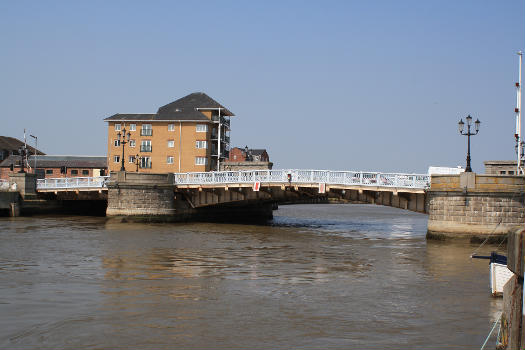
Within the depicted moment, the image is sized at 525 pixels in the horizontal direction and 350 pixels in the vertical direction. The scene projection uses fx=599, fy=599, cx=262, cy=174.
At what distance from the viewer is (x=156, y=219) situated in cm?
4269

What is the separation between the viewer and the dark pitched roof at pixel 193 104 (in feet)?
257

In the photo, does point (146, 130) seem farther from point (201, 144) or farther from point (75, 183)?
point (75, 183)

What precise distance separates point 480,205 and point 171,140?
51.3 metres

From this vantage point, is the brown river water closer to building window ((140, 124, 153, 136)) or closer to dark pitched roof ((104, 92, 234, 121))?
dark pitched roof ((104, 92, 234, 121))

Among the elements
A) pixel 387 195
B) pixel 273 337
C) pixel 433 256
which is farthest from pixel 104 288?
pixel 387 195

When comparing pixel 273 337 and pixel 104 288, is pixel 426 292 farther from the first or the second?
pixel 104 288

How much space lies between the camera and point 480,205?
29.7 m

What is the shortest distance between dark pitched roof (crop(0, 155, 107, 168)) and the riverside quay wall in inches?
2546

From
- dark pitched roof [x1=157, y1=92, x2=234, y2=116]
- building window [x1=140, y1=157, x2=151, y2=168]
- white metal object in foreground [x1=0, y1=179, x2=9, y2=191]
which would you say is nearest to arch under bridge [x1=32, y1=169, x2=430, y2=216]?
white metal object in foreground [x1=0, y1=179, x2=9, y2=191]

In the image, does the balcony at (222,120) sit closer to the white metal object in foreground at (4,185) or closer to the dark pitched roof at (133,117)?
the dark pitched roof at (133,117)

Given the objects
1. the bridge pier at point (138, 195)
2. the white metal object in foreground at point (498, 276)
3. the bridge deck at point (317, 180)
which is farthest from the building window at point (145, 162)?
the white metal object in foreground at point (498, 276)

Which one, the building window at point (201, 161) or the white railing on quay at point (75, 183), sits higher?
the building window at point (201, 161)

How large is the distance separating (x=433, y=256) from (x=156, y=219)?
22.9 m

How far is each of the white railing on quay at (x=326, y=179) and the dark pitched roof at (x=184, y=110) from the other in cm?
3291
